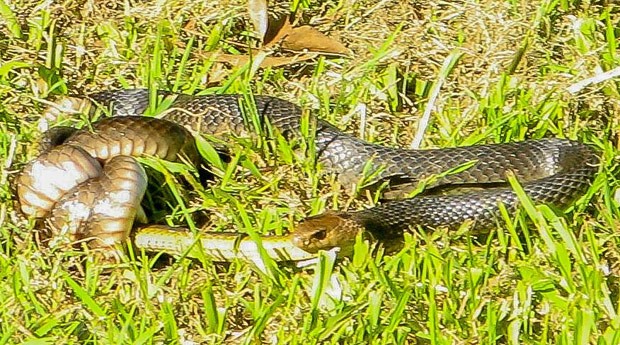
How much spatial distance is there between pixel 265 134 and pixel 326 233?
0.78m

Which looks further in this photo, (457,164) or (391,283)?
(457,164)

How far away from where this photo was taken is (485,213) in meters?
4.34

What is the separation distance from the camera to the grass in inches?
145

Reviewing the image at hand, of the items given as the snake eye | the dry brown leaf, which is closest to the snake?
the snake eye

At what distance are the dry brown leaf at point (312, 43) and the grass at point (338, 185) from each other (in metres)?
0.08

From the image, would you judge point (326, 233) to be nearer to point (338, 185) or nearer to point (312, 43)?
point (338, 185)

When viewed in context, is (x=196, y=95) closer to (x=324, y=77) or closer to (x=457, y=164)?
(x=324, y=77)

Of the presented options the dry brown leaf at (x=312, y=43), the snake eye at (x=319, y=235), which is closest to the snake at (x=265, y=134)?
the snake eye at (x=319, y=235)

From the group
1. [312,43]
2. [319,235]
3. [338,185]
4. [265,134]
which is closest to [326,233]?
[319,235]

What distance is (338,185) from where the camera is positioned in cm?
452

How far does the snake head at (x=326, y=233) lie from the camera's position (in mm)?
4020

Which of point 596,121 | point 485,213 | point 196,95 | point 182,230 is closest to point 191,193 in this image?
point 182,230

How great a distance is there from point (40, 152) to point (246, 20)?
1.50 metres

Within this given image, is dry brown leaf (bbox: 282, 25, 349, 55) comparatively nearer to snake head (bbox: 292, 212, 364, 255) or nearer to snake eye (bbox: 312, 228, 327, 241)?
snake head (bbox: 292, 212, 364, 255)
